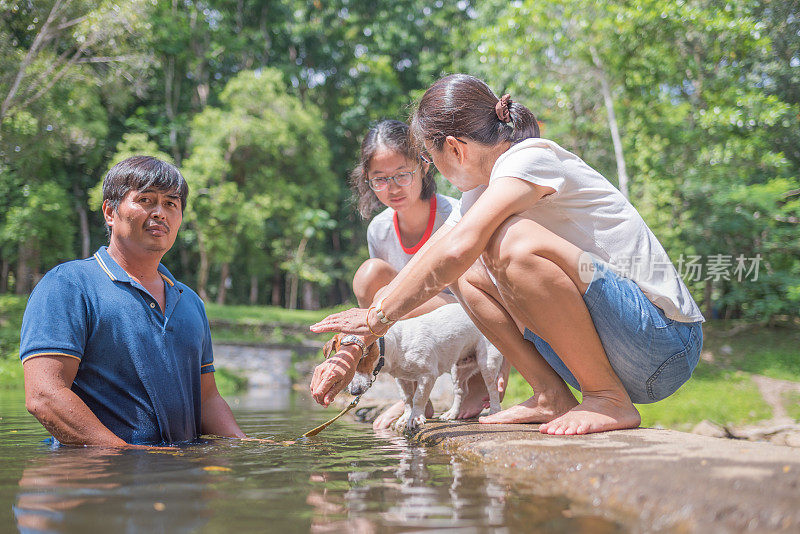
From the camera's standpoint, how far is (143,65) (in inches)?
627

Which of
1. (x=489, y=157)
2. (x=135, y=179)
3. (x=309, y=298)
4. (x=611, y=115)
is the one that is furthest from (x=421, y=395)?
(x=309, y=298)

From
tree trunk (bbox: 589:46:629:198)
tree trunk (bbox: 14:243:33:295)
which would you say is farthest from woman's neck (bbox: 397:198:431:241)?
tree trunk (bbox: 14:243:33:295)

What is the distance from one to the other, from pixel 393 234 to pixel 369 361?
140cm

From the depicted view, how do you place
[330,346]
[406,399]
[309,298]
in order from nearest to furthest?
[330,346] → [406,399] → [309,298]

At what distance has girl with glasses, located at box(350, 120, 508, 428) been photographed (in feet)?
13.1

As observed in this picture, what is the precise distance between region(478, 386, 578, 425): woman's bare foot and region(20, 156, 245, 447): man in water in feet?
5.18

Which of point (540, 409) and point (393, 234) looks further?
point (393, 234)

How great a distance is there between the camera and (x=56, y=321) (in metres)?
2.62

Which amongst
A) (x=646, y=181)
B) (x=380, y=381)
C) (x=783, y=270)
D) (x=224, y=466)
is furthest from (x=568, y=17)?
(x=224, y=466)

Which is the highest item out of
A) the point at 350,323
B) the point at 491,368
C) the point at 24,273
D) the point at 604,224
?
the point at 24,273

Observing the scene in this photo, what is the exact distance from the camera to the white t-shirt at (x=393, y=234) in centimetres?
420

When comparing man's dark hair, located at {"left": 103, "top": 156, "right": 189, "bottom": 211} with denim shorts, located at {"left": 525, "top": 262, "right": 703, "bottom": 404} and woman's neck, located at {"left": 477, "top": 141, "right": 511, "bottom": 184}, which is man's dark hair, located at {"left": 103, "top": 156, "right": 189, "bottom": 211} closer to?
woman's neck, located at {"left": 477, "top": 141, "right": 511, "bottom": 184}

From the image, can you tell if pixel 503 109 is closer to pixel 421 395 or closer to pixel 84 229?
pixel 421 395

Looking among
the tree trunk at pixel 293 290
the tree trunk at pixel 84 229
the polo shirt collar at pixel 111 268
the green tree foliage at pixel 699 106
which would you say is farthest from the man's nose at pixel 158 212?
the tree trunk at pixel 293 290
